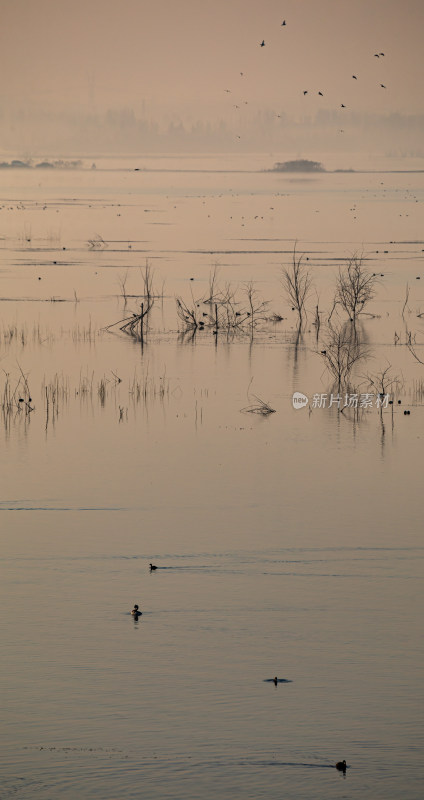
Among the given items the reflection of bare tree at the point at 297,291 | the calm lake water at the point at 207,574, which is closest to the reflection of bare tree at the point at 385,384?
the calm lake water at the point at 207,574

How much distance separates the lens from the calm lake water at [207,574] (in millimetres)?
9148

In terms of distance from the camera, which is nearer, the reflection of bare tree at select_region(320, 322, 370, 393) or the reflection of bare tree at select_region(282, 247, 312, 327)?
the reflection of bare tree at select_region(320, 322, 370, 393)

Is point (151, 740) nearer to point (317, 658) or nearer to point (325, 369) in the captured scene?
point (317, 658)

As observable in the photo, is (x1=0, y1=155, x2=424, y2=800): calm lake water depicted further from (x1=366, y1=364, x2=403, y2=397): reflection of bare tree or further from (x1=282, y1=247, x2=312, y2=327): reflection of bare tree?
(x1=282, y1=247, x2=312, y2=327): reflection of bare tree

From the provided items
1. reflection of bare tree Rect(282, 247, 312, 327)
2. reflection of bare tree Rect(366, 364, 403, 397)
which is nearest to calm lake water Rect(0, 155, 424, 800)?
reflection of bare tree Rect(366, 364, 403, 397)

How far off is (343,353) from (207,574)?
15.8m

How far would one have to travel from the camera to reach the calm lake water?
915 cm

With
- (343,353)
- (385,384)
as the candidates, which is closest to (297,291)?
(343,353)

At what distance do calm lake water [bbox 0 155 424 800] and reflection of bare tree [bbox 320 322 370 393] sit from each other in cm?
42

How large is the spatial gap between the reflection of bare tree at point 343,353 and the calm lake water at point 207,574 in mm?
423

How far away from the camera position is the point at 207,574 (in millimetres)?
13305

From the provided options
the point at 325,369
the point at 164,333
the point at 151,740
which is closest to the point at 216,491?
the point at 151,740

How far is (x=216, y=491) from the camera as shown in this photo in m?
17.3

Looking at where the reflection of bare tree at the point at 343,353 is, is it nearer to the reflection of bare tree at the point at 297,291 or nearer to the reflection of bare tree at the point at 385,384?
the reflection of bare tree at the point at 385,384
